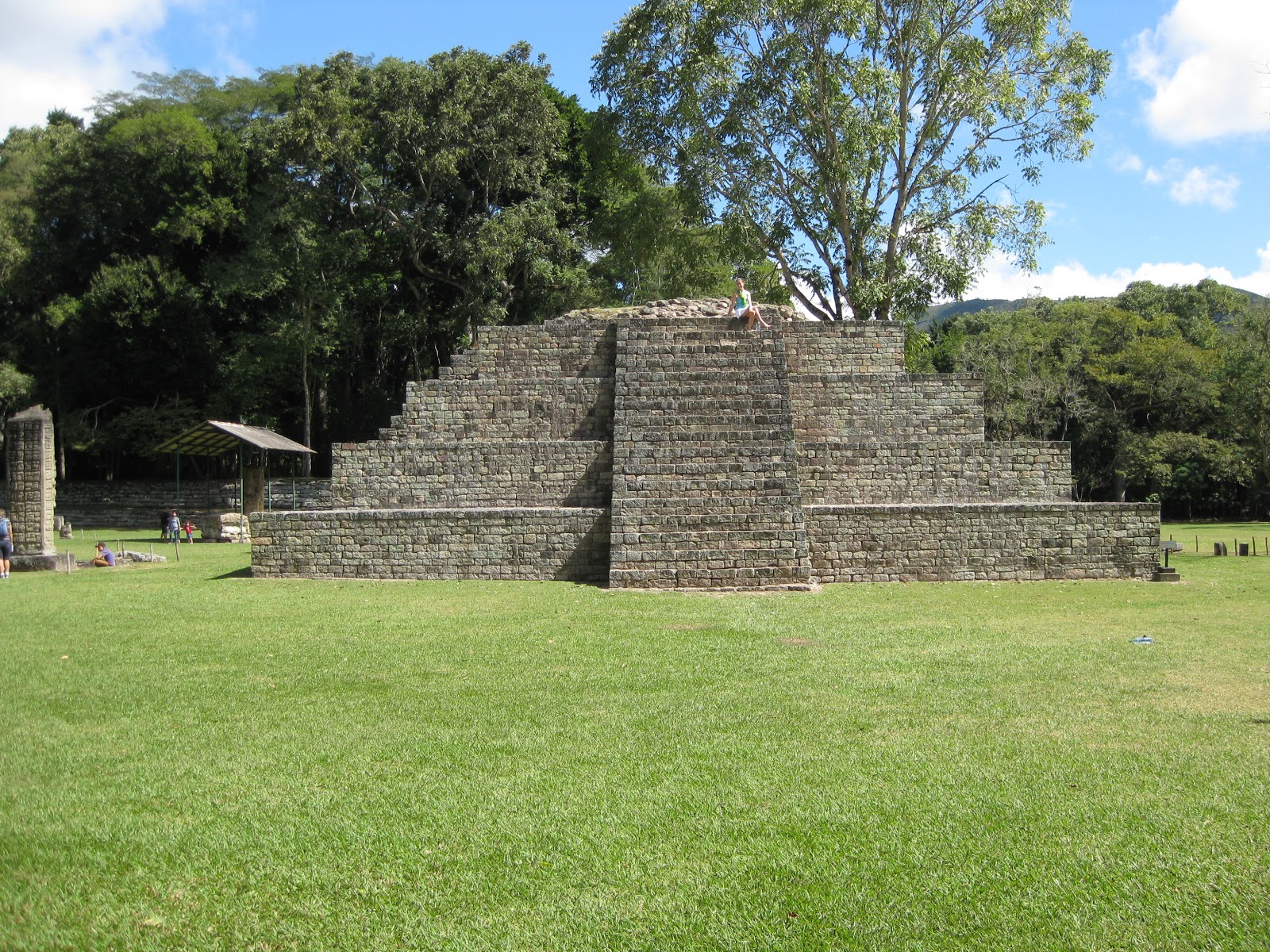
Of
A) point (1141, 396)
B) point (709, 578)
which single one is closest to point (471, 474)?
point (709, 578)

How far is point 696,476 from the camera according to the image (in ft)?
44.0

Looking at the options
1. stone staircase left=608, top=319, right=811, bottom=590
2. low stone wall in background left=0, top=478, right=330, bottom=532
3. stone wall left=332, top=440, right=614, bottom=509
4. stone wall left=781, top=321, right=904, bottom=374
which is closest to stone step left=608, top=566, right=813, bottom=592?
stone staircase left=608, top=319, right=811, bottom=590

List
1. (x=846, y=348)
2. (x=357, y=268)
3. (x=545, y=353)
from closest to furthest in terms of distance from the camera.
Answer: (x=846, y=348)
(x=545, y=353)
(x=357, y=268)

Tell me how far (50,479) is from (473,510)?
692cm

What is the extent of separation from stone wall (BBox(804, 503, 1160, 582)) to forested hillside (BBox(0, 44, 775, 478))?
12.3 metres

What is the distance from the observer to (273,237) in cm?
2723

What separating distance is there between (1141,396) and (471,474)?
26846 millimetres

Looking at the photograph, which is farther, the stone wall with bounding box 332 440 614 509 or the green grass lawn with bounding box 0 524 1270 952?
the stone wall with bounding box 332 440 614 509

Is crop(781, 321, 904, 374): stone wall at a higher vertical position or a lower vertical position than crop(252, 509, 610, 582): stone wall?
higher

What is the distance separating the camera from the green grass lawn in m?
3.28

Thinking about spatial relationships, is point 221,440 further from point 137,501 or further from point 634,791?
point 634,791

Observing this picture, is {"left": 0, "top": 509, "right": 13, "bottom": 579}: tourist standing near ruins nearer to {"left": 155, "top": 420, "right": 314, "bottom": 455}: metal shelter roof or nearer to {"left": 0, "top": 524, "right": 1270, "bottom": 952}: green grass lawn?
{"left": 155, "top": 420, "right": 314, "bottom": 455}: metal shelter roof

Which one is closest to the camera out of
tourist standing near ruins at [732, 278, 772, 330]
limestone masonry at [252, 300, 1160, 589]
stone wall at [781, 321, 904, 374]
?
limestone masonry at [252, 300, 1160, 589]

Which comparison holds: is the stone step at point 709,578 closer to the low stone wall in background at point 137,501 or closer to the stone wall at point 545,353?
the stone wall at point 545,353
